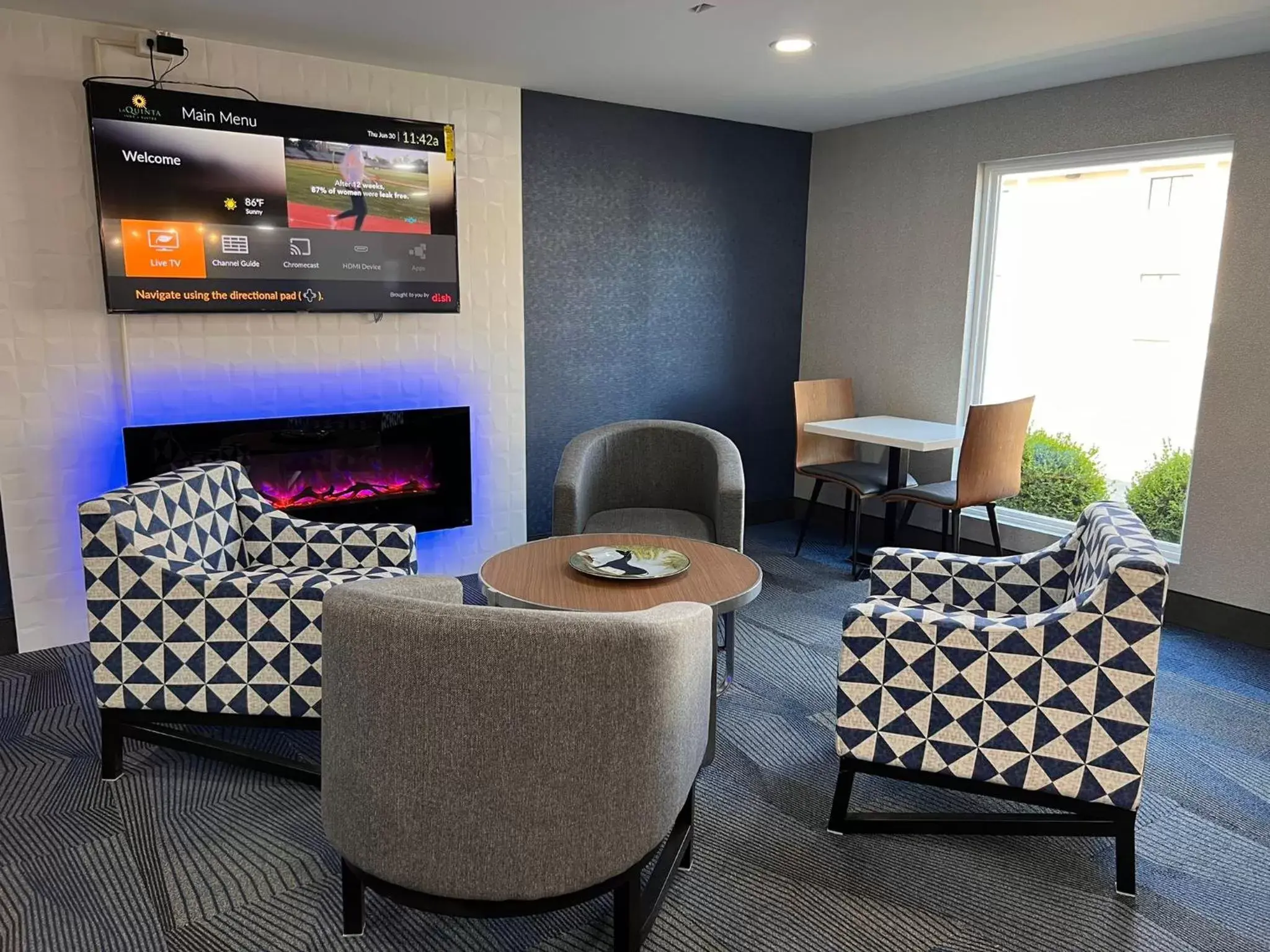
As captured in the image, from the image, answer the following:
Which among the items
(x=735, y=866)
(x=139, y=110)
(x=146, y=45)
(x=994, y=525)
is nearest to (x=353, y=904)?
(x=735, y=866)

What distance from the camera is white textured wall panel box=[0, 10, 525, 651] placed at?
333cm

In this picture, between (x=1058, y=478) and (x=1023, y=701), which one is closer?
(x=1023, y=701)

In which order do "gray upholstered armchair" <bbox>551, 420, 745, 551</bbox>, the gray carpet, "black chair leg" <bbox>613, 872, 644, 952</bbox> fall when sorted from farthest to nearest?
"gray upholstered armchair" <bbox>551, 420, 745, 551</bbox>, the gray carpet, "black chair leg" <bbox>613, 872, 644, 952</bbox>

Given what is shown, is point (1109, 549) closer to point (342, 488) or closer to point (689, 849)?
point (689, 849)

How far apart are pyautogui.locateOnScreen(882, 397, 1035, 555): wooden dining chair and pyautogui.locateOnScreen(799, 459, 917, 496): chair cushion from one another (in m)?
0.09

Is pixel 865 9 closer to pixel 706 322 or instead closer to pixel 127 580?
pixel 706 322

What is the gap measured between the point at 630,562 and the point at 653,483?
133 cm

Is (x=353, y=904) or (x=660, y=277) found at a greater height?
(x=660, y=277)

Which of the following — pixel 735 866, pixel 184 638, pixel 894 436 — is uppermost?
pixel 894 436

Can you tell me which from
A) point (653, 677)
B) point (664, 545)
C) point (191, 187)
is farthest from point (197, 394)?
point (653, 677)

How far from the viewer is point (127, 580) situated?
8.04 feet

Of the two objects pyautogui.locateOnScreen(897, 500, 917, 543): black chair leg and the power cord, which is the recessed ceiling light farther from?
pyautogui.locateOnScreen(897, 500, 917, 543): black chair leg

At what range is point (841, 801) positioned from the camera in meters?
2.38

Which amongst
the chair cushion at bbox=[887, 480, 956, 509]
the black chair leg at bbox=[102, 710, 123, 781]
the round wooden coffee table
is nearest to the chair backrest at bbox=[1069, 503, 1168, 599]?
the round wooden coffee table
